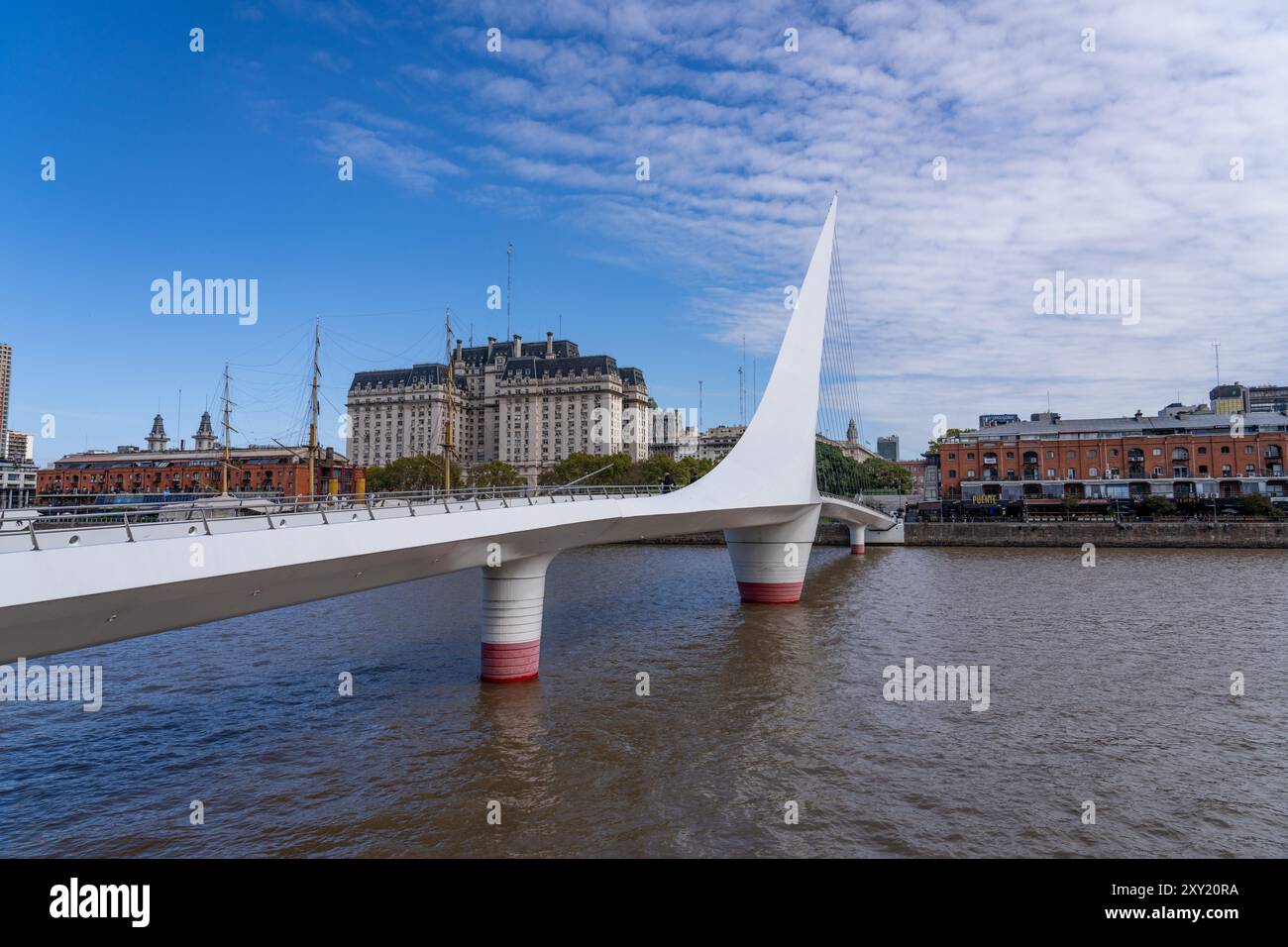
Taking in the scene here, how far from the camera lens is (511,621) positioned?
55.2 ft

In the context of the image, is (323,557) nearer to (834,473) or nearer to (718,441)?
(834,473)

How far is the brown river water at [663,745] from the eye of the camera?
934 centimetres

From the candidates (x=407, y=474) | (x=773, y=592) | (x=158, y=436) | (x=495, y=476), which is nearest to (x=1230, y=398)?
(x=495, y=476)

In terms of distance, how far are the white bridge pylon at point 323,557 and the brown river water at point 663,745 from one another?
8.34 ft

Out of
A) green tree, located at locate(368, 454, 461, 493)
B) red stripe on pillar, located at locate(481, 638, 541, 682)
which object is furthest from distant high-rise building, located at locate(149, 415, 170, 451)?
red stripe on pillar, located at locate(481, 638, 541, 682)

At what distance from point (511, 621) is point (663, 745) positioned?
5.54 meters

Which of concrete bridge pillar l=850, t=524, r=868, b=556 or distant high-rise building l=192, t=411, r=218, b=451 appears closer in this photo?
concrete bridge pillar l=850, t=524, r=868, b=556

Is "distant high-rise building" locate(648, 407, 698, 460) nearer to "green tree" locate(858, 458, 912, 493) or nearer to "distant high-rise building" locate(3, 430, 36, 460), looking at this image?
"green tree" locate(858, 458, 912, 493)

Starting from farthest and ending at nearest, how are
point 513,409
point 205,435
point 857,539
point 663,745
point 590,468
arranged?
1. point 513,409
2. point 205,435
3. point 590,468
4. point 857,539
5. point 663,745

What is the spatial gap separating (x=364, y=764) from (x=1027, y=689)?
13.6m

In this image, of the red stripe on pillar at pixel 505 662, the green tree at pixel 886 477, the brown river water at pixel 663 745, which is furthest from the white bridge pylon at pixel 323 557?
the green tree at pixel 886 477

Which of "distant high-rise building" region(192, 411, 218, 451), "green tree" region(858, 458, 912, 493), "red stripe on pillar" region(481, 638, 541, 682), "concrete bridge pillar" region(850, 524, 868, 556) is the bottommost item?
"concrete bridge pillar" region(850, 524, 868, 556)

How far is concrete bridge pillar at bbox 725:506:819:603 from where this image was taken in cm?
2992

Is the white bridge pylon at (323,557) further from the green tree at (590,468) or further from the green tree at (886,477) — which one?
the green tree at (886,477)
